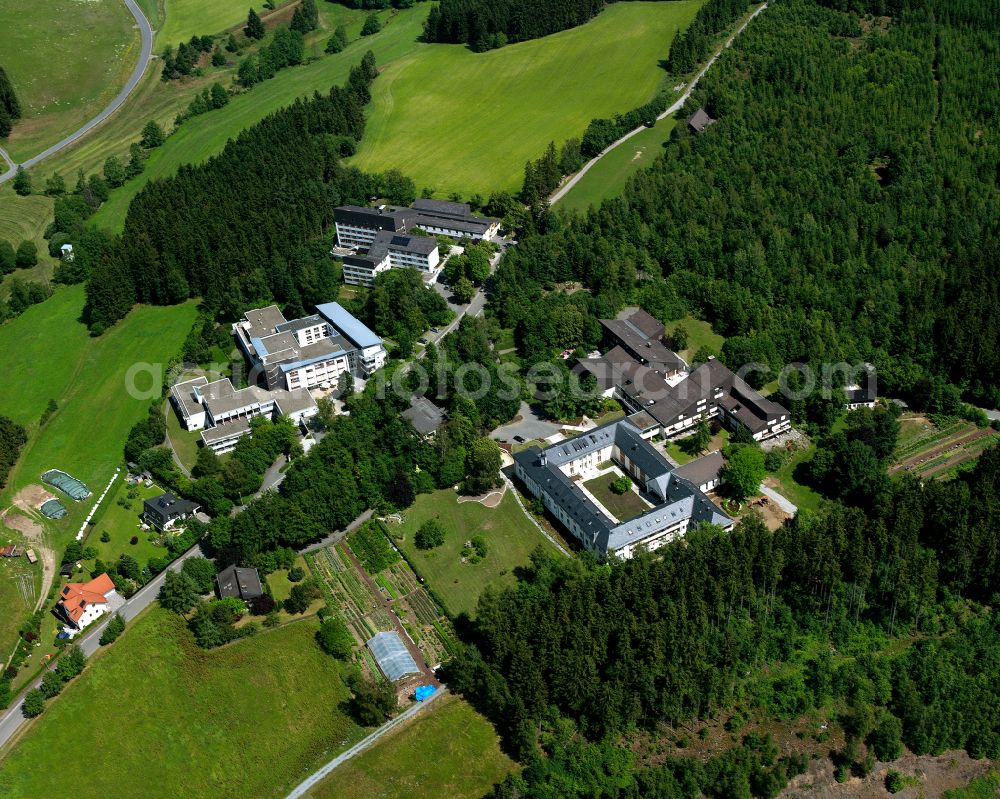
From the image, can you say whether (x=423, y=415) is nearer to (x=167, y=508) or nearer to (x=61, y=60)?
(x=167, y=508)

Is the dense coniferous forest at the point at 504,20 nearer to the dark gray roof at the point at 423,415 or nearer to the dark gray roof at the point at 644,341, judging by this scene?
the dark gray roof at the point at 644,341

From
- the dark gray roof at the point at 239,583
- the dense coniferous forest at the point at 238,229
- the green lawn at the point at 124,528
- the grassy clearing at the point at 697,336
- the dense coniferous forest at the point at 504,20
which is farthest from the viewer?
the dense coniferous forest at the point at 504,20

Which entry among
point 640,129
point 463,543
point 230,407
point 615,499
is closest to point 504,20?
point 640,129

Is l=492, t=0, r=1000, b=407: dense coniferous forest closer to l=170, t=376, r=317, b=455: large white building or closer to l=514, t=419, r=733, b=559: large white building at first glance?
l=514, t=419, r=733, b=559: large white building

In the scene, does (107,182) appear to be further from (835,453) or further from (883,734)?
(883,734)

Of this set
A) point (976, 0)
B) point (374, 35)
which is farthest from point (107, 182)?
point (976, 0)

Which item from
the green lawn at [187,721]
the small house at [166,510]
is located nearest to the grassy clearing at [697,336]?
the green lawn at [187,721]

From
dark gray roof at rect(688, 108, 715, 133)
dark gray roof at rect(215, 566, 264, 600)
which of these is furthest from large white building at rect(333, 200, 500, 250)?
dark gray roof at rect(215, 566, 264, 600)
